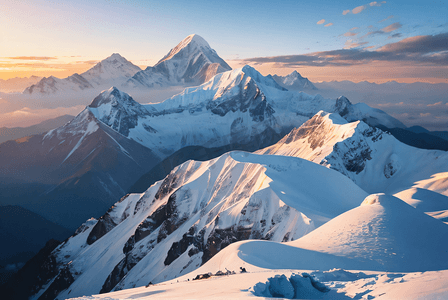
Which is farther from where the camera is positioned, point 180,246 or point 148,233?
point 148,233

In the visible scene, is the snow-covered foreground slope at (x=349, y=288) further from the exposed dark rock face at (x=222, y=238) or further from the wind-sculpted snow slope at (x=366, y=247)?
the exposed dark rock face at (x=222, y=238)

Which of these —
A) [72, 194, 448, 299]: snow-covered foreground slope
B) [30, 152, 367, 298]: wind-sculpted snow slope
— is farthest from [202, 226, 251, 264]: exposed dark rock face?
[72, 194, 448, 299]: snow-covered foreground slope

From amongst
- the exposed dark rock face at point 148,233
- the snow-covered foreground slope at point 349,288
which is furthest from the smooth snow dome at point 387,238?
the exposed dark rock face at point 148,233

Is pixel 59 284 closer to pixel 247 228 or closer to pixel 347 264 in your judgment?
pixel 247 228

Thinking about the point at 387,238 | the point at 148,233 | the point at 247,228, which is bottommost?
the point at 148,233

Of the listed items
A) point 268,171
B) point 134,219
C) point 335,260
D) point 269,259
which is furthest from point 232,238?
point 134,219

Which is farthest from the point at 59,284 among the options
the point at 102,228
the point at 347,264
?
the point at 347,264

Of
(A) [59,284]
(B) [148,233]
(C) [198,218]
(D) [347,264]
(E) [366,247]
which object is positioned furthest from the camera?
(A) [59,284]
